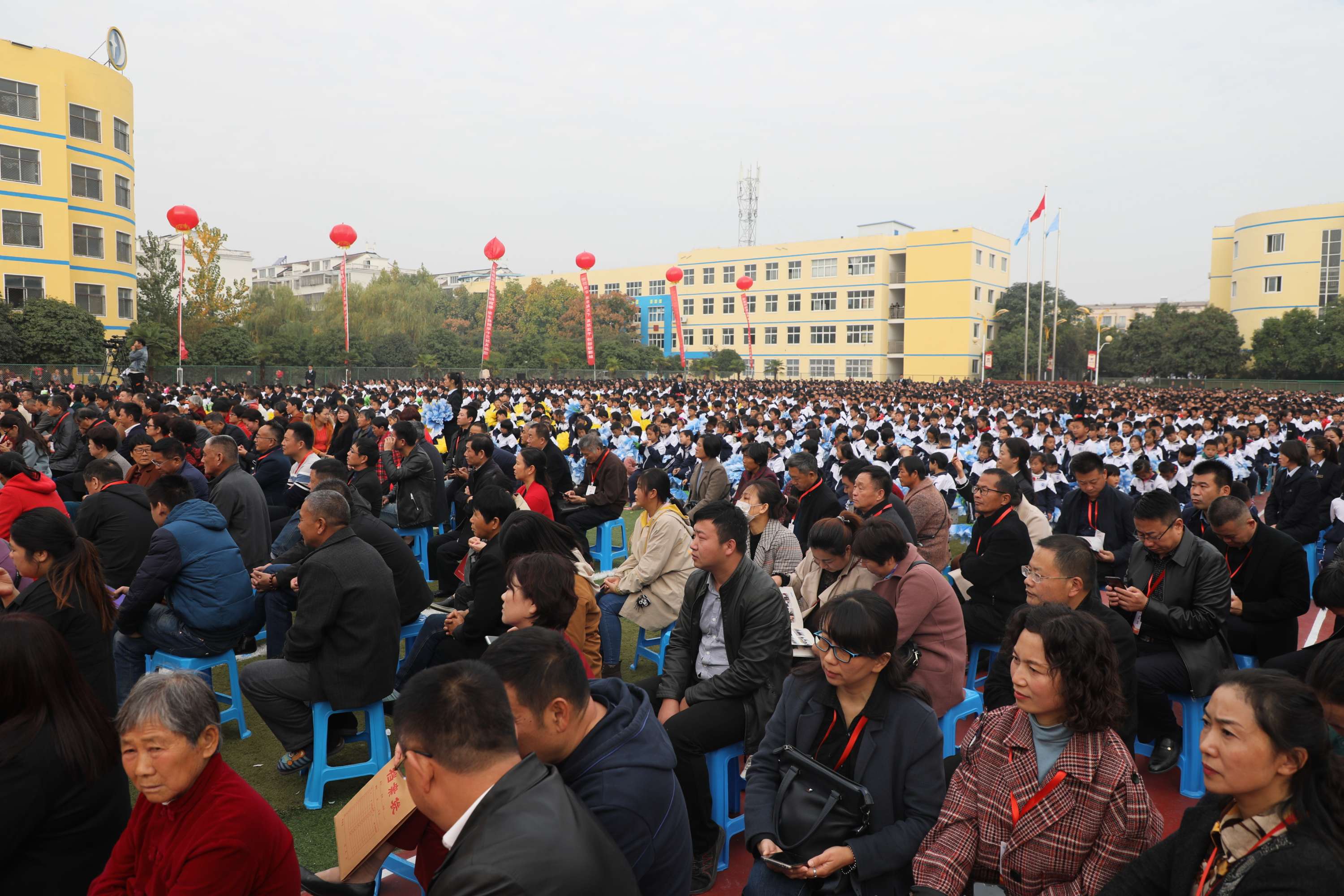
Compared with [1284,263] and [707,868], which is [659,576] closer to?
[707,868]

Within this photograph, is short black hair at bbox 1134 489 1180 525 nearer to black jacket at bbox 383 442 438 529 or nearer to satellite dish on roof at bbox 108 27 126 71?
black jacket at bbox 383 442 438 529

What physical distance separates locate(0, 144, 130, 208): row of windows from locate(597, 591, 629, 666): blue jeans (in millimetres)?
29606

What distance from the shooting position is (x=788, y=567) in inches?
200

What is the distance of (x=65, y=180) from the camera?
2661 centimetres

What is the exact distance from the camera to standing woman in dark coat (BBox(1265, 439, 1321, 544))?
6.93 metres

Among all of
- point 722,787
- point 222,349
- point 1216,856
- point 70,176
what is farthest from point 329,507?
point 222,349

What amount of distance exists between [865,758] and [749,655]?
0.88 meters

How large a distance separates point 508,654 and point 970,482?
7.66m

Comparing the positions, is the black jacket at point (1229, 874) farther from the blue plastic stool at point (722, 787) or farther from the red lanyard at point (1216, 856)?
the blue plastic stool at point (722, 787)

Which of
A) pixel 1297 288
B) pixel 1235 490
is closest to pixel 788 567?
pixel 1235 490

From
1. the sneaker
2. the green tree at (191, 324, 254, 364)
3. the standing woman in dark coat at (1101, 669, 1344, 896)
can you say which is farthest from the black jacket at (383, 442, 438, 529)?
Result: the green tree at (191, 324, 254, 364)

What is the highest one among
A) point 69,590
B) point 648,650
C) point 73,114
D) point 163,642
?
point 73,114

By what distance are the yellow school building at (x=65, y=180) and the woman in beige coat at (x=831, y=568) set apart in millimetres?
28820

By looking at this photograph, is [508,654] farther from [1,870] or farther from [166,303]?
[166,303]
